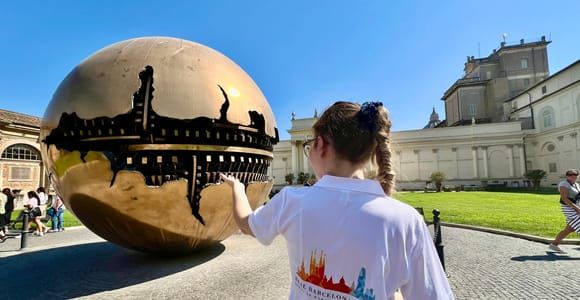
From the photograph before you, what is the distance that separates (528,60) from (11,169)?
271 ft

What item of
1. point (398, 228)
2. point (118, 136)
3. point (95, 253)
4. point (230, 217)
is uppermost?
point (118, 136)

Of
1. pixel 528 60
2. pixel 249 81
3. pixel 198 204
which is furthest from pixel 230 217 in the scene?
pixel 528 60

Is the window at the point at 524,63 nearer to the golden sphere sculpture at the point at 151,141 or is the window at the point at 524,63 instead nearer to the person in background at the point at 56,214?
the golden sphere sculpture at the point at 151,141

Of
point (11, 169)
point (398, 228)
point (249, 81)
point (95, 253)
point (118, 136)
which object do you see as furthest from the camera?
point (11, 169)

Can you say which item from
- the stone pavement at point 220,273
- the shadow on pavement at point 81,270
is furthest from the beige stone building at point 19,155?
the shadow on pavement at point 81,270

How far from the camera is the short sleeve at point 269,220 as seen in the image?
1.49 meters

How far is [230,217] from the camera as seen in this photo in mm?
5098

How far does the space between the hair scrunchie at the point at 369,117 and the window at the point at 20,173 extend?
37.6 m

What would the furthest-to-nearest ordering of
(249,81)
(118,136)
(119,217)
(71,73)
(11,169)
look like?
(11,169) < (249,81) < (71,73) < (119,217) < (118,136)

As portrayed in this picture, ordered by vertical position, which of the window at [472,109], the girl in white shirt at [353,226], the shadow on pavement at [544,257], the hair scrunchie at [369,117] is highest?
the window at [472,109]

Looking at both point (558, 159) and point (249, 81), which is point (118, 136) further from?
point (558, 159)

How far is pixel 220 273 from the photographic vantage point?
198 inches

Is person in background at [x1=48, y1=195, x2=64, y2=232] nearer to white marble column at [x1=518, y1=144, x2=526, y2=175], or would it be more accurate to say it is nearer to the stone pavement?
the stone pavement

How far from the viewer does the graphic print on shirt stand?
129cm
